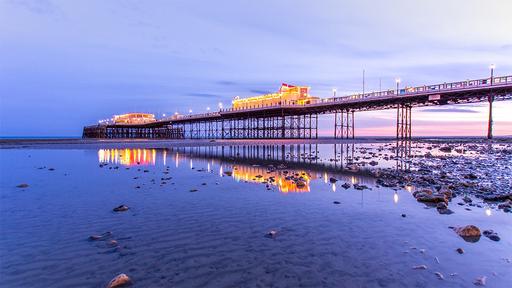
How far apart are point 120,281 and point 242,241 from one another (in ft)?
7.72

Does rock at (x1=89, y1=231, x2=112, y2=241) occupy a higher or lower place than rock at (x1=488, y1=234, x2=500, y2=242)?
higher

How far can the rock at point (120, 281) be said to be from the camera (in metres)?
4.16

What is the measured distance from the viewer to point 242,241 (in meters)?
6.00

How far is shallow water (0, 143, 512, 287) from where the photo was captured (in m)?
4.54

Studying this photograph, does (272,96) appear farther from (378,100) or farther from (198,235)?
(198,235)

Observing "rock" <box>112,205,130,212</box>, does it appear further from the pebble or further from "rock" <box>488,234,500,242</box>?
"rock" <box>488,234,500,242</box>

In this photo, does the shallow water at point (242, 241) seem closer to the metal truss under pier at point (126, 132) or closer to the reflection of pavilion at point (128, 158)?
the reflection of pavilion at point (128, 158)

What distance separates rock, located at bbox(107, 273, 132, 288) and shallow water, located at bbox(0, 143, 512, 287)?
0.15m

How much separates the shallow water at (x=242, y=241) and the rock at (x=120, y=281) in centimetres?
15

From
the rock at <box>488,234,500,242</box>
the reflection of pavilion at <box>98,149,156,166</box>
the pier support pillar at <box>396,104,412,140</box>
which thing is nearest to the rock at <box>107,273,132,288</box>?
the rock at <box>488,234,500,242</box>

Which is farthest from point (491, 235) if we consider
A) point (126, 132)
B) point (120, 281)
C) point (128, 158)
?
point (126, 132)

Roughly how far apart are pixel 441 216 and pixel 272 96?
305 ft

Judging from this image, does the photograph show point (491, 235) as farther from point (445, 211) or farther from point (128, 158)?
point (128, 158)

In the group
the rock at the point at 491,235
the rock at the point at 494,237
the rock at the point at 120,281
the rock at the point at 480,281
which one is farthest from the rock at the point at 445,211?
the rock at the point at 120,281
